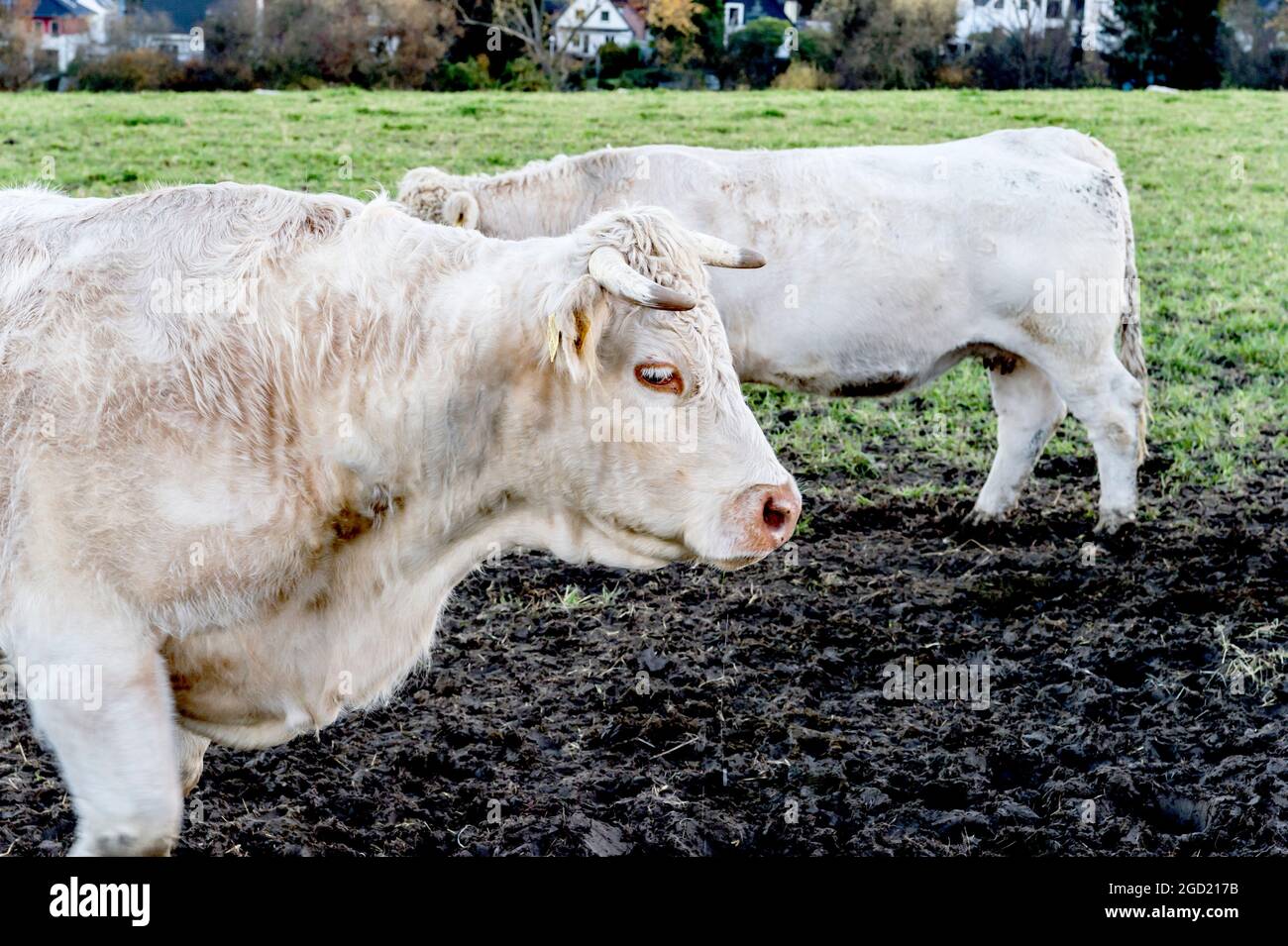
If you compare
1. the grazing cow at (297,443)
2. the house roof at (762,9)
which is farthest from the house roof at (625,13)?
the grazing cow at (297,443)

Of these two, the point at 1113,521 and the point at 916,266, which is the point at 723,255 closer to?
the point at 916,266

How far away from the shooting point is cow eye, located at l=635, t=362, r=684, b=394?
3.16 meters

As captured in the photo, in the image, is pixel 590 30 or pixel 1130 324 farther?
pixel 590 30

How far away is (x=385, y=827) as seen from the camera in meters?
4.09

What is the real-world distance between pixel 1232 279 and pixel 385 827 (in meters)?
9.84

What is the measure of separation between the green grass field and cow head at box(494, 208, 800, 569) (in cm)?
167

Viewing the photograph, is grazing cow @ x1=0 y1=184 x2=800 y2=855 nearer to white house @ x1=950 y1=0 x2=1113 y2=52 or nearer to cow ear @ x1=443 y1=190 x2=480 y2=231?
cow ear @ x1=443 y1=190 x2=480 y2=231

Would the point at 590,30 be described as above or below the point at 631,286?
above

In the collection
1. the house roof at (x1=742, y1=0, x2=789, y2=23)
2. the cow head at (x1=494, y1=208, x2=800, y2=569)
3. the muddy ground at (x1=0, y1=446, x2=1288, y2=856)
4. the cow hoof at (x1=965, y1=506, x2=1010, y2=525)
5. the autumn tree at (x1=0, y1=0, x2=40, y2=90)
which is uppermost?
the house roof at (x1=742, y1=0, x2=789, y2=23)

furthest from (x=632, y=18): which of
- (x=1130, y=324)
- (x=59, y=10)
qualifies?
(x=1130, y=324)

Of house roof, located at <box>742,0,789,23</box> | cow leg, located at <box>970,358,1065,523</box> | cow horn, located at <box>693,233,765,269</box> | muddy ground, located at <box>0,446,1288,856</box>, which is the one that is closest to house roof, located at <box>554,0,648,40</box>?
house roof, located at <box>742,0,789,23</box>

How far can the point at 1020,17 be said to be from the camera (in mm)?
26438

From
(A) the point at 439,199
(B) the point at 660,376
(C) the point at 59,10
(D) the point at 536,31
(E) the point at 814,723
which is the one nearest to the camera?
(B) the point at 660,376

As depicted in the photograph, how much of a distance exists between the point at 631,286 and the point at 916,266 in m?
3.73
